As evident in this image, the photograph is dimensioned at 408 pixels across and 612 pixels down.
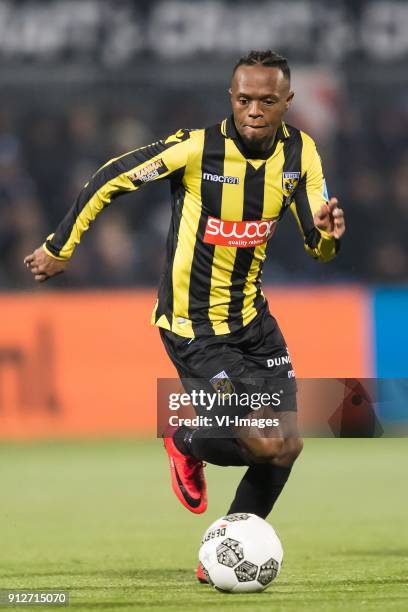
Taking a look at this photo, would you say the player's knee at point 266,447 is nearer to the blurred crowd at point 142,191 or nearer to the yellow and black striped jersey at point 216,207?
the yellow and black striped jersey at point 216,207

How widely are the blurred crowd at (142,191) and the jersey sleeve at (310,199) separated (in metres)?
6.89

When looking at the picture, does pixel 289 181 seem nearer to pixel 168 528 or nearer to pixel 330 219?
pixel 330 219

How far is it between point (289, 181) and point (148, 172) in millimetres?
547

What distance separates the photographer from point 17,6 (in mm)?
13148

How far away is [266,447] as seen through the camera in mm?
5551

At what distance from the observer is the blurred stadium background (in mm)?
8742

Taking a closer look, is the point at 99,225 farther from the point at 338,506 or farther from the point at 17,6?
the point at 338,506

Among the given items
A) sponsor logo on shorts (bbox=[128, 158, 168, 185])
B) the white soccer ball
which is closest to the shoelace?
the white soccer ball

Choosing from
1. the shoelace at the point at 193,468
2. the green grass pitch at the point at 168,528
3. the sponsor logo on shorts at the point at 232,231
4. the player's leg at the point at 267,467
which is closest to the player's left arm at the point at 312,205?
the sponsor logo on shorts at the point at 232,231

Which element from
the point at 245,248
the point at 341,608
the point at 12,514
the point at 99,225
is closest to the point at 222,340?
the point at 245,248

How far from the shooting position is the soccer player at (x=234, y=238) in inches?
220

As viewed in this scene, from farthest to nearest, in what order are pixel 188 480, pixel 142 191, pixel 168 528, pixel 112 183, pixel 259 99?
pixel 142 191
pixel 168 528
pixel 188 480
pixel 112 183
pixel 259 99

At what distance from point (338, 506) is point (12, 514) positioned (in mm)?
1799

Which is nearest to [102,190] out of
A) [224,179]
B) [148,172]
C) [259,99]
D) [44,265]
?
[148,172]
